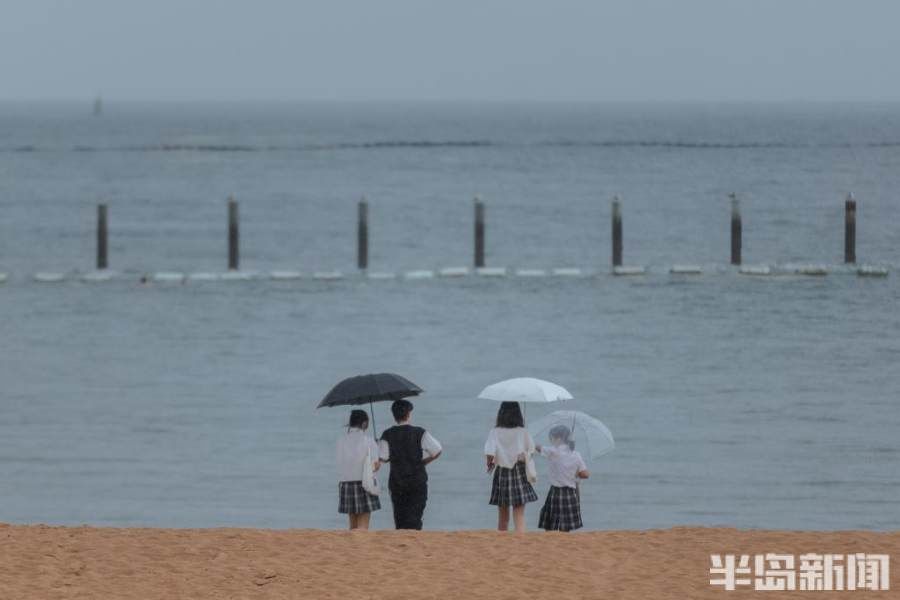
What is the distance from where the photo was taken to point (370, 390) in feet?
41.0

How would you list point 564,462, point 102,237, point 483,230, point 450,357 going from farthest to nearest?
1. point 102,237
2. point 483,230
3. point 450,357
4. point 564,462

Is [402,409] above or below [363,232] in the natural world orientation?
→ below

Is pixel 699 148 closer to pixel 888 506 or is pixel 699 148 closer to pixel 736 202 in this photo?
pixel 736 202

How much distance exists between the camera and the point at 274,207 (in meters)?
76.5

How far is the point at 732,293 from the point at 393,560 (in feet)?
91.5

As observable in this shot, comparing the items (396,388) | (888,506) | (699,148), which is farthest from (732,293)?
(699,148)

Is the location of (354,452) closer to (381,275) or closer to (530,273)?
(381,275)

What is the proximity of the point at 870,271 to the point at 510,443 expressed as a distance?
3032 centimetres

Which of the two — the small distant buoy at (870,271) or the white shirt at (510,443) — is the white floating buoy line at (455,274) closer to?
the small distant buoy at (870,271)

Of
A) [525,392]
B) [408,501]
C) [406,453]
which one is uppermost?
[525,392]

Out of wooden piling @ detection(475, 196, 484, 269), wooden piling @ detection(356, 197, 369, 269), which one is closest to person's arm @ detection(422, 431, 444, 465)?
wooden piling @ detection(356, 197, 369, 269)

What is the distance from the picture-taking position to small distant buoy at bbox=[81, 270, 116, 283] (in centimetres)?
4147

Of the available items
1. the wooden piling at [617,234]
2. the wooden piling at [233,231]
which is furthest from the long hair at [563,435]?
the wooden piling at [233,231]

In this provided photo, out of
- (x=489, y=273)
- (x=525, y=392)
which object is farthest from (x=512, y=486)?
(x=489, y=273)
